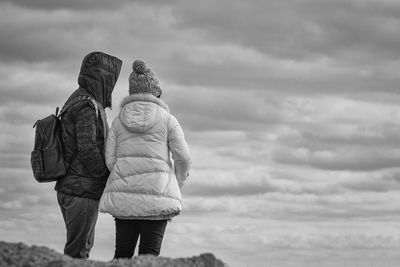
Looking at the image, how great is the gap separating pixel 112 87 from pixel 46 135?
96 centimetres

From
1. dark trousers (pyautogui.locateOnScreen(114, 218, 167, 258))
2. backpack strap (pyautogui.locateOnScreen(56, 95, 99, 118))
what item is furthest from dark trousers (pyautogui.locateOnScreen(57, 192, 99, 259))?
backpack strap (pyautogui.locateOnScreen(56, 95, 99, 118))

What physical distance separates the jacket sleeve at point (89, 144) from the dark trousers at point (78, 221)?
0.36m

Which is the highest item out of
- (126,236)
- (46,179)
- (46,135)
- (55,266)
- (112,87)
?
(112,87)

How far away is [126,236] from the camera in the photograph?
25.7ft

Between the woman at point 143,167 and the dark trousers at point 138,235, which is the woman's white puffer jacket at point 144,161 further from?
the dark trousers at point 138,235

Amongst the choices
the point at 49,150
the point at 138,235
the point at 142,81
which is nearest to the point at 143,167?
the point at 138,235

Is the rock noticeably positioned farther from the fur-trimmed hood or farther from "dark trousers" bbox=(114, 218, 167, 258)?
the fur-trimmed hood

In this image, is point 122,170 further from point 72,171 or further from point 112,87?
point 112,87

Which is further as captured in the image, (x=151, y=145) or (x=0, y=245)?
(x=151, y=145)

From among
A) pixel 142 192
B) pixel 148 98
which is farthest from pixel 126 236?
pixel 148 98

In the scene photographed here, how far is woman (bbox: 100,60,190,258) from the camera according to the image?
7.70 metres

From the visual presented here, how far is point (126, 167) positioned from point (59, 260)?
223 centimetres

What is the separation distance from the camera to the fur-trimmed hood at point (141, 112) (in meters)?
7.85

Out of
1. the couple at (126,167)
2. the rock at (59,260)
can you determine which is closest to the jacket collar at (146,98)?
the couple at (126,167)
